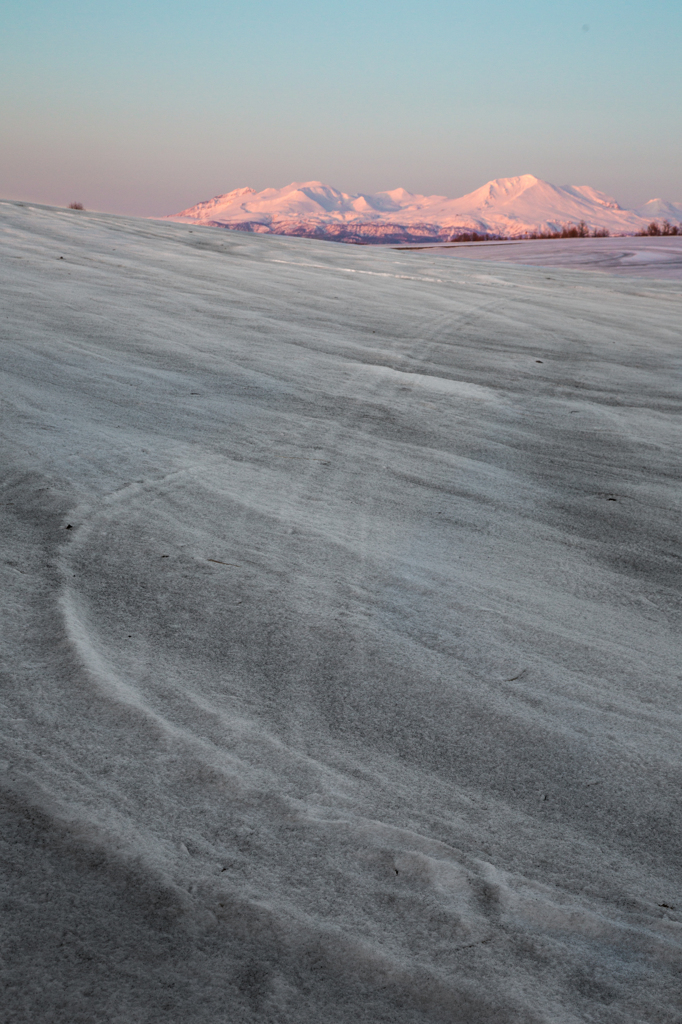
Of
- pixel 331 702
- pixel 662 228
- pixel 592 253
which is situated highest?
pixel 662 228

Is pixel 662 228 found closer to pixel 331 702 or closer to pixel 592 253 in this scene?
pixel 592 253

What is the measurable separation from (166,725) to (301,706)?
24 cm

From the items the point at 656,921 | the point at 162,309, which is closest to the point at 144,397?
the point at 162,309

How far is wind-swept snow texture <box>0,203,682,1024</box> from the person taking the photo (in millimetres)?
931

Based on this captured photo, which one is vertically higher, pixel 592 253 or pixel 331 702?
pixel 592 253

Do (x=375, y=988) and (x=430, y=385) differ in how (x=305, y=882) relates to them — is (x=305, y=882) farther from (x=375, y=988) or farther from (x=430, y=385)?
(x=430, y=385)

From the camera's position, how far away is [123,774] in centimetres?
117

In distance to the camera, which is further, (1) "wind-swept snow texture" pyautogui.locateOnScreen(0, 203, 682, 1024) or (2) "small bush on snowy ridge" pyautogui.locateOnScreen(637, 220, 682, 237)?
(2) "small bush on snowy ridge" pyautogui.locateOnScreen(637, 220, 682, 237)

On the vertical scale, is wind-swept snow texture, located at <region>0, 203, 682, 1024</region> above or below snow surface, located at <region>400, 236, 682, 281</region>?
below

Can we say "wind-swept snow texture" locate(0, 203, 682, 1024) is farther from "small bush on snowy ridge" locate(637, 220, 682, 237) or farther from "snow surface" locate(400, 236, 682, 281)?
"small bush on snowy ridge" locate(637, 220, 682, 237)

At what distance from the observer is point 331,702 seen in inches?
54.6

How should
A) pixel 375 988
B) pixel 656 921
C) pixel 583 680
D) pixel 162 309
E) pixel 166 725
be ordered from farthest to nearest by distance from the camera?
pixel 162 309 < pixel 583 680 < pixel 166 725 < pixel 656 921 < pixel 375 988

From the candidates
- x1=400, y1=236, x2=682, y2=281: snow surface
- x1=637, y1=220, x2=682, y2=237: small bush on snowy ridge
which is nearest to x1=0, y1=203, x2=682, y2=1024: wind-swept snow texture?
x1=400, y1=236, x2=682, y2=281: snow surface

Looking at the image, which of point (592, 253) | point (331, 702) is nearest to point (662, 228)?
point (592, 253)
